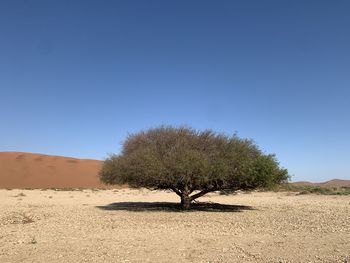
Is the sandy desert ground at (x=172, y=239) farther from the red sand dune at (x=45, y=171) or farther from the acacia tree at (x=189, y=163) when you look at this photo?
the red sand dune at (x=45, y=171)

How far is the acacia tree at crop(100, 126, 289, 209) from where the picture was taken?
24.4m

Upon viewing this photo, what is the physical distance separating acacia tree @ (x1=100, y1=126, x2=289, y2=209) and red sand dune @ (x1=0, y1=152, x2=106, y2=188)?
51901mm

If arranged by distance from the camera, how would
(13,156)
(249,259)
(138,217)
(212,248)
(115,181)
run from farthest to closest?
(13,156) → (115,181) → (138,217) → (212,248) → (249,259)

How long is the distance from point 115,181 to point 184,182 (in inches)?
181

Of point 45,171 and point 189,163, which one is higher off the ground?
point 45,171

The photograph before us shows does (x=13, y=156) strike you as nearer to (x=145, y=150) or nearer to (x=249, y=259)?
(x=145, y=150)

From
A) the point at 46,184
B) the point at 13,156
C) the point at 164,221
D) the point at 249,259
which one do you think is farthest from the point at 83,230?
the point at 13,156

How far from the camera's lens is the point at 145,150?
83.6 feet

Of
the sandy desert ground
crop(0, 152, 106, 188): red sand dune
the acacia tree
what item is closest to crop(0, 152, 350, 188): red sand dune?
crop(0, 152, 106, 188): red sand dune

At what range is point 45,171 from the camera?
90.1 meters

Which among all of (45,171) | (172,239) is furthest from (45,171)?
(172,239)

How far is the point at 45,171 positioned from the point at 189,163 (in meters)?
71.7

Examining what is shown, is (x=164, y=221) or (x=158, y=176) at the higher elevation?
(x=158, y=176)

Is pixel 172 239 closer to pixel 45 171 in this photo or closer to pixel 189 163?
pixel 189 163
